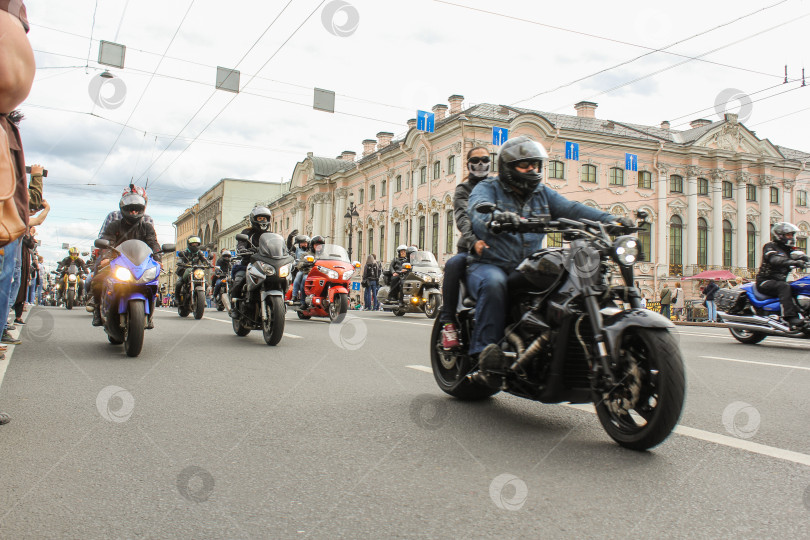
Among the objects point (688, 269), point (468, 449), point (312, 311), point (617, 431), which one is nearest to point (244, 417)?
point (468, 449)

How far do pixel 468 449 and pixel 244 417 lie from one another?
4.85 ft

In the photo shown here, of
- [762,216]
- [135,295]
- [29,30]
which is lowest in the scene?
[135,295]

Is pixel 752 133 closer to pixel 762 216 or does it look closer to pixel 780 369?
pixel 762 216

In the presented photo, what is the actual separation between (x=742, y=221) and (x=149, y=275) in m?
48.2

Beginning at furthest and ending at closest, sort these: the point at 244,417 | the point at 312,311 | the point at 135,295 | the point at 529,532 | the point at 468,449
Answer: the point at 312,311
the point at 135,295
the point at 244,417
the point at 468,449
the point at 529,532

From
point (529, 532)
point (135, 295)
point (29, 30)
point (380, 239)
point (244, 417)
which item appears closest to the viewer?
point (529, 532)

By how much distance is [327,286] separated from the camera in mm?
14031

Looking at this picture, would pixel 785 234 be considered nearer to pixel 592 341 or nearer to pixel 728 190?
pixel 592 341

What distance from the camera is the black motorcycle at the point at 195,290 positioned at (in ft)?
46.3

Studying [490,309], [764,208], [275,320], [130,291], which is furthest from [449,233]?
[490,309]

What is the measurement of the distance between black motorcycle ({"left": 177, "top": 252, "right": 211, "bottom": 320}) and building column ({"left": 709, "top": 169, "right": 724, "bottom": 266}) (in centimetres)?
4104

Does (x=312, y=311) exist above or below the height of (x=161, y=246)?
below

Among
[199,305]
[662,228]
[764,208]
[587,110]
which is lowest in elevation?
[199,305]

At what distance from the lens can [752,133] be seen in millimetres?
48781
